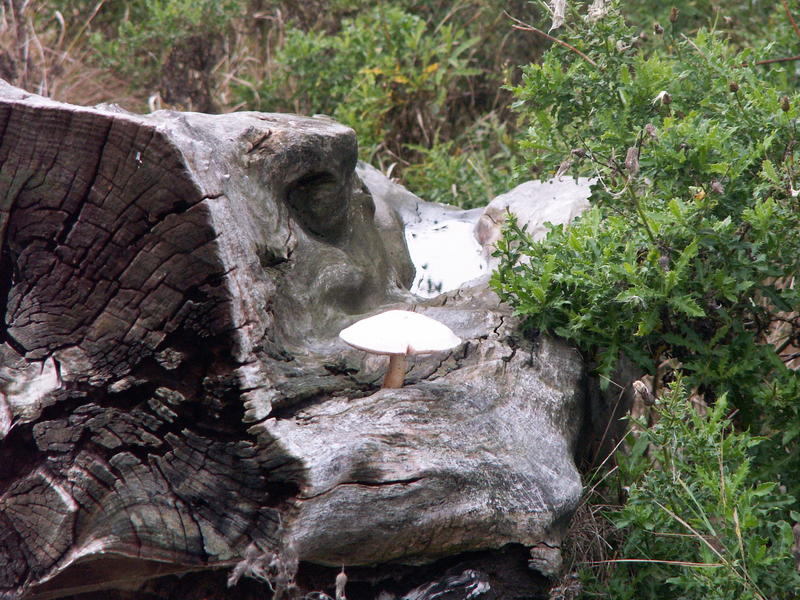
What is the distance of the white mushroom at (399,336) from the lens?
2738 mm

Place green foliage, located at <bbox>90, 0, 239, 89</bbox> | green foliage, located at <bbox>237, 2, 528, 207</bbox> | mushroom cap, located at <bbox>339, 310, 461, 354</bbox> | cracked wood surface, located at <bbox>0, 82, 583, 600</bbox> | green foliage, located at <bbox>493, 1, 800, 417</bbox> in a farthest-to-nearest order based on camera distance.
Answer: green foliage, located at <bbox>90, 0, 239, 89</bbox> → green foliage, located at <bbox>237, 2, 528, 207</bbox> → green foliage, located at <bbox>493, 1, 800, 417</bbox> → mushroom cap, located at <bbox>339, 310, 461, 354</bbox> → cracked wood surface, located at <bbox>0, 82, 583, 600</bbox>

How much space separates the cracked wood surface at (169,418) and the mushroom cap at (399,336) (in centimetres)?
21

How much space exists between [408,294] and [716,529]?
5.15 ft

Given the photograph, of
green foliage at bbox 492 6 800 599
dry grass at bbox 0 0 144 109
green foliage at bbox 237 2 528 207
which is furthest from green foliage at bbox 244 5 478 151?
green foliage at bbox 492 6 800 599

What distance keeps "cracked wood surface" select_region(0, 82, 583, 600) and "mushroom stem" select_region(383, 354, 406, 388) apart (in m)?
0.10

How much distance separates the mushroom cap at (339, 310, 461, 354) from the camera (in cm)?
274

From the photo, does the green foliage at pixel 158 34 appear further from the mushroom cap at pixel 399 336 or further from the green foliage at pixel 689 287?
the mushroom cap at pixel 399 336

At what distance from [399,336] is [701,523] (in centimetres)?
111

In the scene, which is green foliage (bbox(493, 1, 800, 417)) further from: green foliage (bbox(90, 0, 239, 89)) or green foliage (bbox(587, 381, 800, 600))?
green foliage (bbox(90, 0, 239, 89))

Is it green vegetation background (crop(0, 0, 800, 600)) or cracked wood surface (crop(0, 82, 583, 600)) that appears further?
green vegetation background (crop(0, 0, 800, 600))

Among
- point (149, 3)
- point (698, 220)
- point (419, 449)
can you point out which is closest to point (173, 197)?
point (419, 449)

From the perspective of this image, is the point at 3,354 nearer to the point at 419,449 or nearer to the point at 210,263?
the point at 210,263

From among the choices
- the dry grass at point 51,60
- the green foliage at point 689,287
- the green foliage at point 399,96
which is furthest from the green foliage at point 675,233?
the dry grass at point 51,60

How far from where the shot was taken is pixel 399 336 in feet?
9.04
